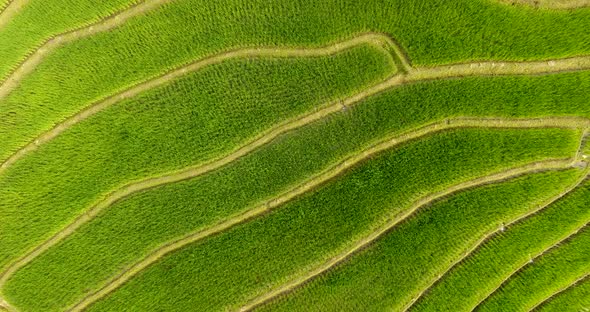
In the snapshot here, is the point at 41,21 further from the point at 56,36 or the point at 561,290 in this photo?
the point at 561,290

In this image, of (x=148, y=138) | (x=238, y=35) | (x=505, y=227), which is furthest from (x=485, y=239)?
(x=148, y=138)

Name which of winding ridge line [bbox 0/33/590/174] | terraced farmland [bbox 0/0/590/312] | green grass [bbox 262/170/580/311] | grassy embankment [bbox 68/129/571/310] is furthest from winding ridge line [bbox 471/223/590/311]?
winding ridge line [bbox 0/33/590/174]

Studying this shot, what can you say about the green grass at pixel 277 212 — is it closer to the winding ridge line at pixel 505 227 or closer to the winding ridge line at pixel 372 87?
the winding ridge line at pixel 505 227

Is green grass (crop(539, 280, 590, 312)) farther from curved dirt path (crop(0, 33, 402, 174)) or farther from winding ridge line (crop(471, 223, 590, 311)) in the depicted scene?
curved dirt path (crop(0, 33, 402, 174))

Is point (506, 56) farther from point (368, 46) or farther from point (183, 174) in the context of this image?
point (183, 174)

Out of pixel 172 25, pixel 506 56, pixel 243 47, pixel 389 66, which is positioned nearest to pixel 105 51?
pixel 172 25
